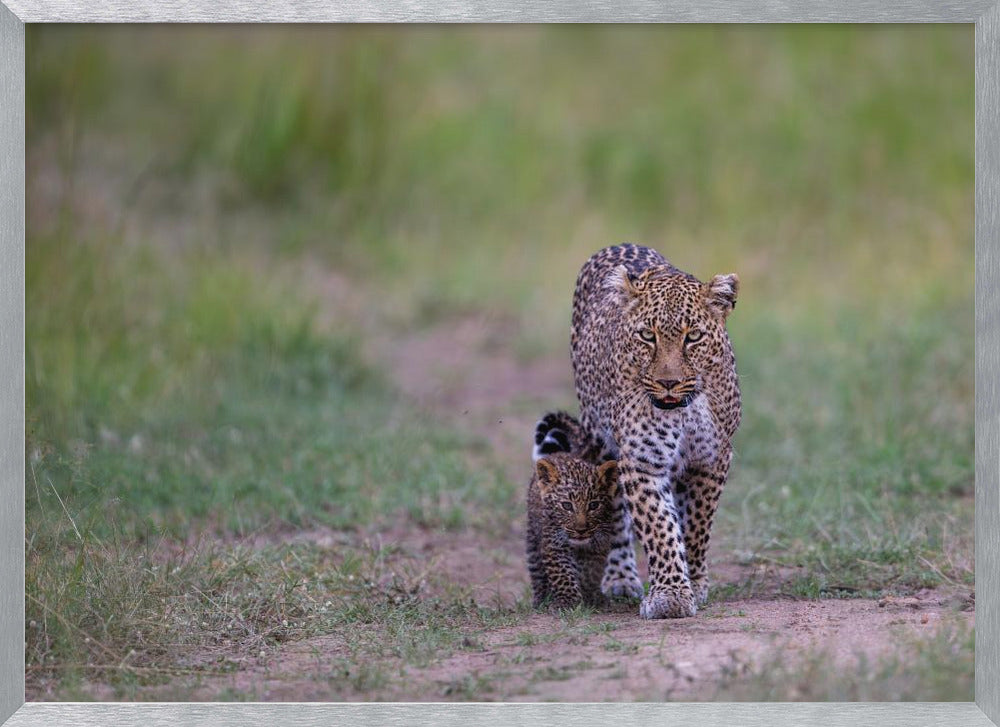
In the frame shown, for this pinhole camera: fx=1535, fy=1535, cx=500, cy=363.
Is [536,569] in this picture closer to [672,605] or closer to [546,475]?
[546,475]

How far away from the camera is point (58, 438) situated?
26.6ft

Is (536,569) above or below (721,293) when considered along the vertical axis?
below

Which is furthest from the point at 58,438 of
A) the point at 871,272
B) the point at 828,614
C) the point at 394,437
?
the point at 871,272

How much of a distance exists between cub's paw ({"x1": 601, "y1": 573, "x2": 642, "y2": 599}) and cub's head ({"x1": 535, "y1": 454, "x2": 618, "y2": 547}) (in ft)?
0.99

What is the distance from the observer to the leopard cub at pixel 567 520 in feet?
21.4

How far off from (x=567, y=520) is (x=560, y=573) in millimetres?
231

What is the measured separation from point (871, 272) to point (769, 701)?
820 cm

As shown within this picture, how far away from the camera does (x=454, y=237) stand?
43.4ft

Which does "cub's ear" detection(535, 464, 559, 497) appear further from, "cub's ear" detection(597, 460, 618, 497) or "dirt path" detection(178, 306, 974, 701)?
"dirt path" detection(178, 306, 974, 701)

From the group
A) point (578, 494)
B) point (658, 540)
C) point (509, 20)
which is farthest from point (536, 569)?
point (509, 20)

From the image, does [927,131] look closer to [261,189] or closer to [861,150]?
[861,150]

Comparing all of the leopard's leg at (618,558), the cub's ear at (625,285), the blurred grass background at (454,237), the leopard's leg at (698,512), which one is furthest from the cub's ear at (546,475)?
the blurred grass background at (454,237)

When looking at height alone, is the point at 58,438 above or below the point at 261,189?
below

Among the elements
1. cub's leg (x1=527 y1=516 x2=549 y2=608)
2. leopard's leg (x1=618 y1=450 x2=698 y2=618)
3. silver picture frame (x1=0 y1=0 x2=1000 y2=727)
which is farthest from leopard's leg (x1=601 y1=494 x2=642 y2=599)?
silver picture frame (x1=0 y1=0 x2=1000 y2=727)
